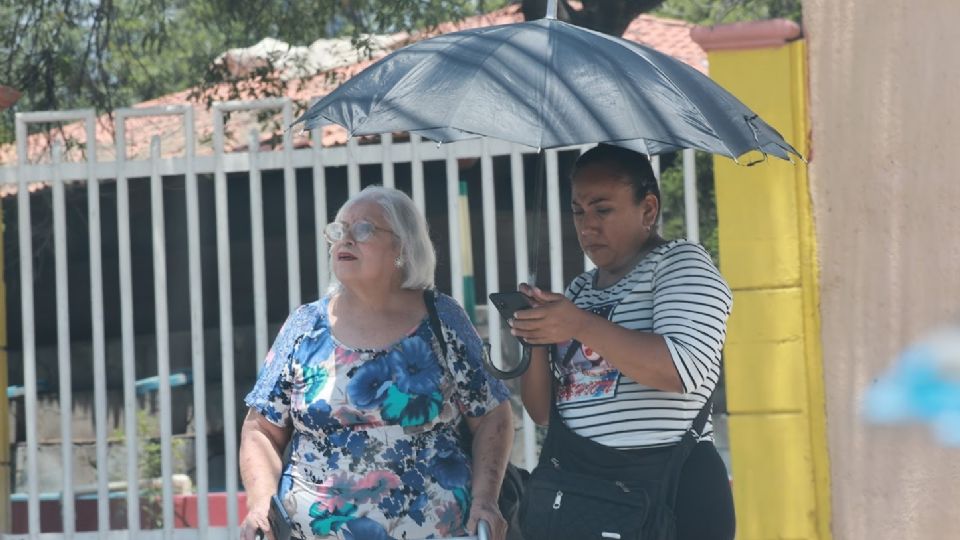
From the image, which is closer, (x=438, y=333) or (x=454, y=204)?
(x=438, y=333)

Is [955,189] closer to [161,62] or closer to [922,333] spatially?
[922,333]

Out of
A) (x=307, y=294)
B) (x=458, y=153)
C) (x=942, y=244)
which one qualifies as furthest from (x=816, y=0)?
(x=307, y=294)

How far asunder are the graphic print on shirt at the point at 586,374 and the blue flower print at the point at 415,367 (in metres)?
0.38

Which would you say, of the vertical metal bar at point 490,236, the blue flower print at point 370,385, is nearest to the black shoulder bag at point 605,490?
the blue flower print at point 370,385

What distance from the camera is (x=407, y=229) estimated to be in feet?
11.5

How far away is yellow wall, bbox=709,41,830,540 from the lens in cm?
504

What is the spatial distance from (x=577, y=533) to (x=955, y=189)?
2.47 m

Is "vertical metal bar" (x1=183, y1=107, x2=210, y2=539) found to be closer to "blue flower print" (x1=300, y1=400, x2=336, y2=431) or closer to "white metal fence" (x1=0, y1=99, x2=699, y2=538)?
"white metal fence" (x1=0, y1=99, x2=699, y2=538)

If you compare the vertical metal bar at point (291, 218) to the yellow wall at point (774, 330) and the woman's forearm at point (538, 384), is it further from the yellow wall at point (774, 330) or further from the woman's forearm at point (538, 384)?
the woman's forearm at point (538, 384)

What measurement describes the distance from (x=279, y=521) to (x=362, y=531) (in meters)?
0.18

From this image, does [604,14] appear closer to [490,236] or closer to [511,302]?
[490,236]

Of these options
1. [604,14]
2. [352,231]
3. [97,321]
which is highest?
[604,14]

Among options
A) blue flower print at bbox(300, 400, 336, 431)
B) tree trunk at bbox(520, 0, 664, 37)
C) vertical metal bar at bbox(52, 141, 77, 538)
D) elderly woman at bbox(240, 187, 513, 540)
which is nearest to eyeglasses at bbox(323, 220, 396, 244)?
elderly woman at bbox(240, 187, 513, 540)

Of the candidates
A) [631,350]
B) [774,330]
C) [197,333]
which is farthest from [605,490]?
[197,333]
